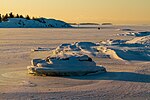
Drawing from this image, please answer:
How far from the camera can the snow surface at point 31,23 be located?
4108 inches

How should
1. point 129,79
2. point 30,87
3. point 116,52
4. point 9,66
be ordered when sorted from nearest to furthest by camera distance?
point 30,87
point 129,79
point 9,66
point 116,52

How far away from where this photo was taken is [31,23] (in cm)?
11462

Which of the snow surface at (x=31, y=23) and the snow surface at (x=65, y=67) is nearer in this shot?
the snow surface at (x=65, y=67)

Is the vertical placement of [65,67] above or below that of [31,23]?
below

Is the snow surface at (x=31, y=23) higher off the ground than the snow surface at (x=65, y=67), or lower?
higher

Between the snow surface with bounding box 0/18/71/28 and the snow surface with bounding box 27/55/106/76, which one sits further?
the snow surface with bounding box 0/18/71/28

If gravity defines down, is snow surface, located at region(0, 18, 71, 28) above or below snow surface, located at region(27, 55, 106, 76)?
above

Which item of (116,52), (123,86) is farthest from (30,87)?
(116,52)

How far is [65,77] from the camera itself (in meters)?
10.1

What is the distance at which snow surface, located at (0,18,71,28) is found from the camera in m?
104

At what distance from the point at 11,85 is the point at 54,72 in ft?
5.19

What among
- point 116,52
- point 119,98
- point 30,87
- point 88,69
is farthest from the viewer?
point 116,52

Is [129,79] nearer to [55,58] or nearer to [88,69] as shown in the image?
[88,69]

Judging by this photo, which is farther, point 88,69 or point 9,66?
point 9,66
